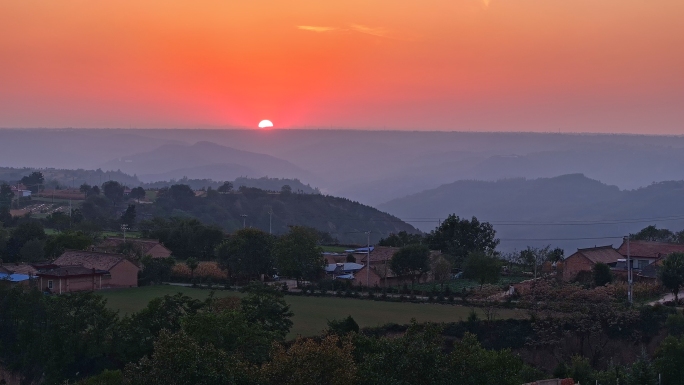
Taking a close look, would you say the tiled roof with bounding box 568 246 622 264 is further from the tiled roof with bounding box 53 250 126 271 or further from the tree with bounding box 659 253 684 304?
the tiled roof with bounding box 53 250 126 271

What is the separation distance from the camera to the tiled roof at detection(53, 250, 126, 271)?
35719 mm

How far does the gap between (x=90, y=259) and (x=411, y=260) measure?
577 inches

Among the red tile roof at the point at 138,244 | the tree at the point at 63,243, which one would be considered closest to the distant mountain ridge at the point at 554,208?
the red tile roof at the point at 138,244

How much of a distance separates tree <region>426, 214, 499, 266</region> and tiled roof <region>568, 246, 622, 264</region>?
5.90 meters

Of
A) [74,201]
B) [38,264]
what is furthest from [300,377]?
[74,201]

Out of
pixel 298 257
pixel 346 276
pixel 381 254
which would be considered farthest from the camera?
pixel 381 254

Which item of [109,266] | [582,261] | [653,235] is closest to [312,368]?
[109,266]

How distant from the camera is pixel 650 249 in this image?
3809cm

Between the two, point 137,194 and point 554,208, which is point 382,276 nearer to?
point 137,194

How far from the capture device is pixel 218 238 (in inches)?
1784

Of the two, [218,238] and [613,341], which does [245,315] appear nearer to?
[613,341]

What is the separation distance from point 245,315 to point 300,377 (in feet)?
23.1

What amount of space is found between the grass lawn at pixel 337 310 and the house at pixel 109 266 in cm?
93

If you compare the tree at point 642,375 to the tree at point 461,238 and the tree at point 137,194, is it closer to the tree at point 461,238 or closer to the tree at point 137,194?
the tree at point 461,238
